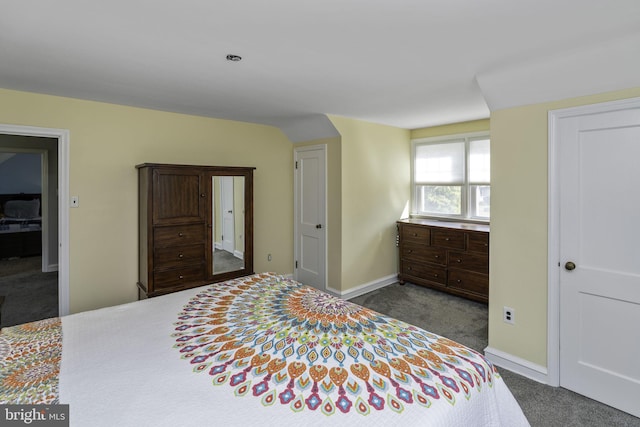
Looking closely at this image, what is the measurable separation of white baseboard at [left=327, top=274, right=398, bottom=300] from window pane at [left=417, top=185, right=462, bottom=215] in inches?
43.4

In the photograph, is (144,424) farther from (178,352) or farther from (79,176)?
(79,176)

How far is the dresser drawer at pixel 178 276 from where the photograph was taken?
3.20m

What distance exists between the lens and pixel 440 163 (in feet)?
15.3

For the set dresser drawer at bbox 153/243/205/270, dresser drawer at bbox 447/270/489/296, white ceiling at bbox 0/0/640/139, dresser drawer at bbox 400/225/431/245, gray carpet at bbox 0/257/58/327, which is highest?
white ceiling at bbox 0/0/640/139

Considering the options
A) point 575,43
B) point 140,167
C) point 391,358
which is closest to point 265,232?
point 140,167

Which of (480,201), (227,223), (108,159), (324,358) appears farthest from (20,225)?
(480,201)

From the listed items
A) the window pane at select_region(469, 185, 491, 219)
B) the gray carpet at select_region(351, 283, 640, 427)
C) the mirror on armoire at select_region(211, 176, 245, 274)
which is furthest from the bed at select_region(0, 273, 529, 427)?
the window pane at select_region(469, 185, 491, 219)

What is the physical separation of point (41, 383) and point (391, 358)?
4.44 feet

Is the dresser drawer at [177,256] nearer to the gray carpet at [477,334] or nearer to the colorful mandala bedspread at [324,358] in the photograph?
the colorful mandala bedspread at [324,358]

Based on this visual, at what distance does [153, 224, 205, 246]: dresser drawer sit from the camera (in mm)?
3182

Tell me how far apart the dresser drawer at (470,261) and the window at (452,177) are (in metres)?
0.69

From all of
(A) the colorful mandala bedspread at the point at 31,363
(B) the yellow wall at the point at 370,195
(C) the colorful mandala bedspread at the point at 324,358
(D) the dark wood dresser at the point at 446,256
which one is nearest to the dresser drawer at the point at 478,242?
(D) the dark wood dresser at the point at 446,256

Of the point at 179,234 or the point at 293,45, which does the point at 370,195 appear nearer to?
the point at 179,234

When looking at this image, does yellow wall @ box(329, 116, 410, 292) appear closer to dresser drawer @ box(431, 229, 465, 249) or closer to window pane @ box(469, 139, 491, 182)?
dresser drawer @ box(431, 229, 465, 249)
